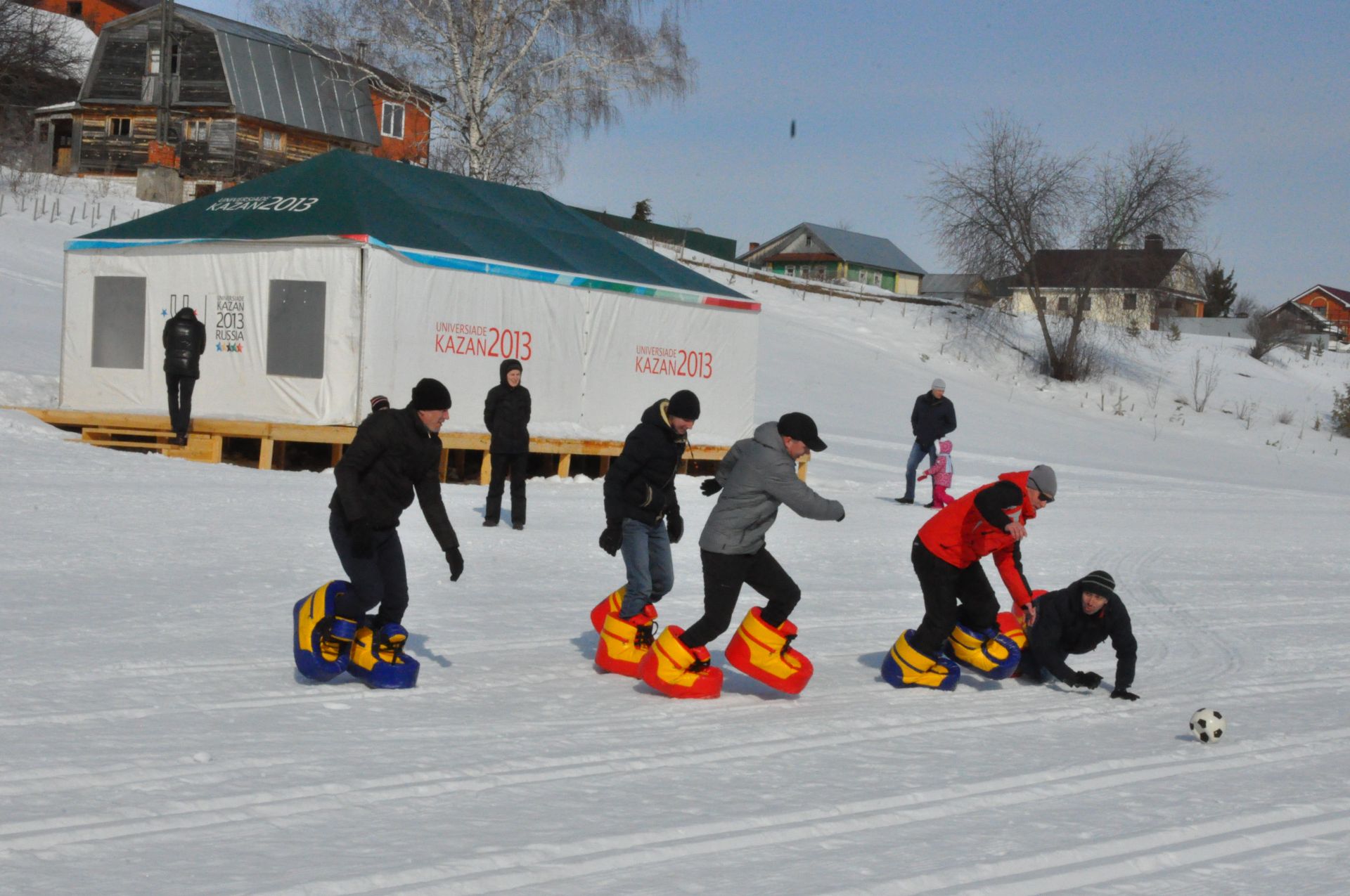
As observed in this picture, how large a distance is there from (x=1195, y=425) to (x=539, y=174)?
18232 mm

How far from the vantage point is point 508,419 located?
11438 mm

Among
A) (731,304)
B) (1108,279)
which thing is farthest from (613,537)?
(1108,279)

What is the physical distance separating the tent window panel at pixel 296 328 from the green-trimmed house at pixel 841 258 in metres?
56.9

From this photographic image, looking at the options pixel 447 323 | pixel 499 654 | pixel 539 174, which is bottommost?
pixel 499 654

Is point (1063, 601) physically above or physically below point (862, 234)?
below

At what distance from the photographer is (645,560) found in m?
7.17

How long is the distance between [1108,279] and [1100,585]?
1270 inches

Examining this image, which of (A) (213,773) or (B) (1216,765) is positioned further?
(B) (1216,765)

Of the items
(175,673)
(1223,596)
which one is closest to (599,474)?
(1223,596)

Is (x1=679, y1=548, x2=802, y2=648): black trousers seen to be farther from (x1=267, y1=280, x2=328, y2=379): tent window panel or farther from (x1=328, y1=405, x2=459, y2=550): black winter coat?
(x1=267, y1=280, x2=328, y2=379): tent window panel

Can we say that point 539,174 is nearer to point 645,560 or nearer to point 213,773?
point 645,560

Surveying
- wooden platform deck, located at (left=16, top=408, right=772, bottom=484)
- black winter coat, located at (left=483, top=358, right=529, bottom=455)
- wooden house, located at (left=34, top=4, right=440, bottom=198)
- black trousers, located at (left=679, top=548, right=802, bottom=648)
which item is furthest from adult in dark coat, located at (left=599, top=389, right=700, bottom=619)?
wooden house, located at (left=34, top=4, right=440, bottom=198)

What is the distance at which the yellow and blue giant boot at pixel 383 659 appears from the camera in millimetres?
6203

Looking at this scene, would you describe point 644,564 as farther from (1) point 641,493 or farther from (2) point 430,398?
(2) point 430,398
